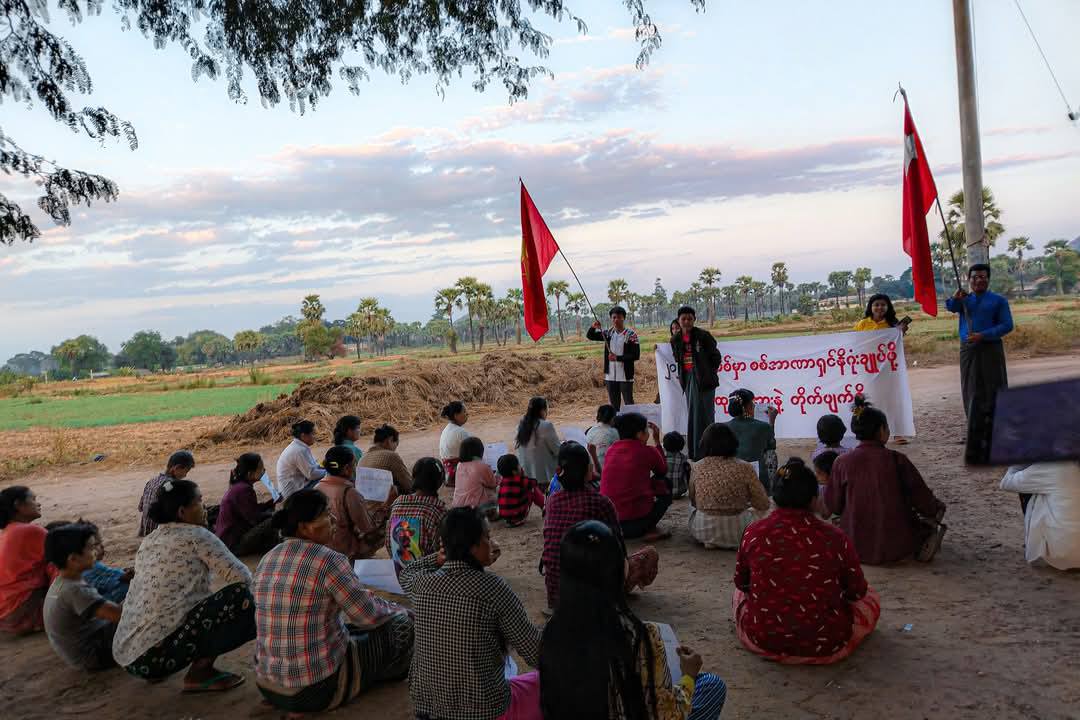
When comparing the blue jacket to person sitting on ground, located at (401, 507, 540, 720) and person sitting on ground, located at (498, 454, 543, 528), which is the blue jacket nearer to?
person sitting on ground, located at (498, 454, 543, 528)

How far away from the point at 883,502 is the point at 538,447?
3.56 meters

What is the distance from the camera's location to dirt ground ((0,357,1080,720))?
335 cm

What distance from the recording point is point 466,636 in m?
2.89

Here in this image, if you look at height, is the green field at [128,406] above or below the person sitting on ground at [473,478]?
below

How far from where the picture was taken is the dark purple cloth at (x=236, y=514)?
247 inches

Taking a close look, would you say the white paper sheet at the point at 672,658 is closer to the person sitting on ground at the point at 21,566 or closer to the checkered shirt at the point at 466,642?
the checkered shirt at the point at 466,642

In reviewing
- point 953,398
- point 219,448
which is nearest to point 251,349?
point 219,448

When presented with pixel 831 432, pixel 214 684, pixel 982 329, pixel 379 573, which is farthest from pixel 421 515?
pixel 982 329

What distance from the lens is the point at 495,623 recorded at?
293 centimetres

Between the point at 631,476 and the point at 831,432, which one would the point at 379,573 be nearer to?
the point at 631,476

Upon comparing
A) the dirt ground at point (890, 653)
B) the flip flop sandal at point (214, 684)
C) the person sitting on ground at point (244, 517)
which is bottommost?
the dirt ground at point (890, 653)

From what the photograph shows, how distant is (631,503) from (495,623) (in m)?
3.11

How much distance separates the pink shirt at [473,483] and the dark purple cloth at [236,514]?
1.76m

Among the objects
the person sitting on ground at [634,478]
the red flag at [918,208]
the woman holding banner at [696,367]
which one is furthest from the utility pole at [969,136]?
the person sitting on ground at [634,478]
